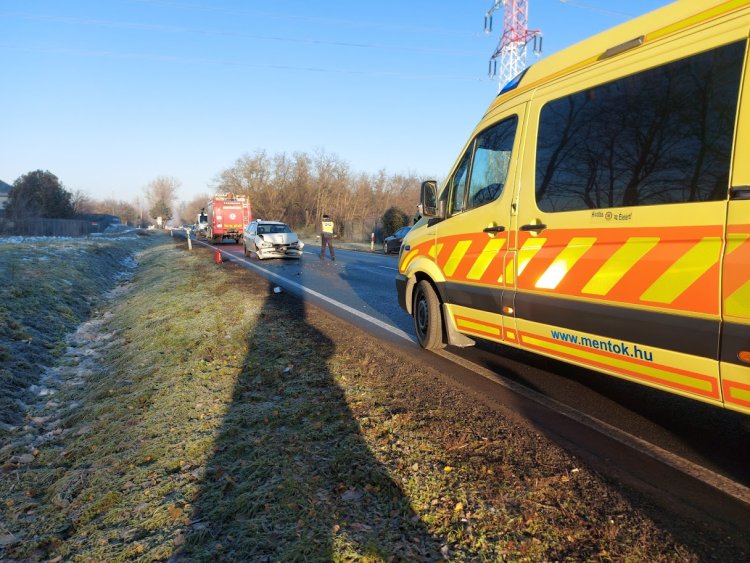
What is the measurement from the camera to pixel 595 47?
3387 mm

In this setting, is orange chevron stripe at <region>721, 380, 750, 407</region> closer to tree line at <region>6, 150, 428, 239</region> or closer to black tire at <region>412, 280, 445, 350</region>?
black tire at <region>412, 280, 445, 350</region>

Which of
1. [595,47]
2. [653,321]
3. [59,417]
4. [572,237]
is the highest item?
[595,47]

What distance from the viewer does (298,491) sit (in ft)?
8.68

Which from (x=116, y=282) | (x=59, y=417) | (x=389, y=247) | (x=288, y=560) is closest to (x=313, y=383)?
(x=288, y=560)

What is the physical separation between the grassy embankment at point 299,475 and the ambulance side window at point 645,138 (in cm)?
170

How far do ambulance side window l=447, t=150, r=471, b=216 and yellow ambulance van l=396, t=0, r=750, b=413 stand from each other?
1.00 feet

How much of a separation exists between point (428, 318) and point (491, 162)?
1.84 metres

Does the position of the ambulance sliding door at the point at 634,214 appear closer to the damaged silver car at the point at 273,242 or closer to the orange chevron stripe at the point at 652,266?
the orange chevron stripe at the point at 652,266

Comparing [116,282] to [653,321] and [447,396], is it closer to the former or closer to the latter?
[447,396]

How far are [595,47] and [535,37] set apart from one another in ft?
96.2

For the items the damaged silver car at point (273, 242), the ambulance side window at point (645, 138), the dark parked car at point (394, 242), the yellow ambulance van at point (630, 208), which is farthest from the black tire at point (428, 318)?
the dark parked car at point (394, 242)

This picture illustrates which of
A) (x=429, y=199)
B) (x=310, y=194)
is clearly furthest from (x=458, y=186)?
(x=310, y=194)

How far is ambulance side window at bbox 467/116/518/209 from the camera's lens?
4.18 meters

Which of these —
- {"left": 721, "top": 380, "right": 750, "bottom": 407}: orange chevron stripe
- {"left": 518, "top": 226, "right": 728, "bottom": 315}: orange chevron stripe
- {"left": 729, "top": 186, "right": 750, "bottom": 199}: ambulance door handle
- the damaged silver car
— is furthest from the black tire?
the damaged silver car
